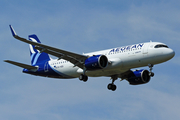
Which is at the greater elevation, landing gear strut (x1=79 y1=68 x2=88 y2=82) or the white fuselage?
the white fuselage

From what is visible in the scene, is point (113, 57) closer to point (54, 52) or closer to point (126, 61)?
point (126, 61)

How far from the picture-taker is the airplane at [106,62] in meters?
45.1

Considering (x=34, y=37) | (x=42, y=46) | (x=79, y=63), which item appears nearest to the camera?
(x=42, y=46)

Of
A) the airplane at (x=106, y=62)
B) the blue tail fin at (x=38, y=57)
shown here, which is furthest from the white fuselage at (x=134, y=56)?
the blue tail fin at (x=38, y=57)

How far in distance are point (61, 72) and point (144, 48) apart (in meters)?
12.7

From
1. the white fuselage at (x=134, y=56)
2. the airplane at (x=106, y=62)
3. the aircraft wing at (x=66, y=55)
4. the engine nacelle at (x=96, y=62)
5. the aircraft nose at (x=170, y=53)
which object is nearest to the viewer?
the aircraft nose at (x=170, y=53)

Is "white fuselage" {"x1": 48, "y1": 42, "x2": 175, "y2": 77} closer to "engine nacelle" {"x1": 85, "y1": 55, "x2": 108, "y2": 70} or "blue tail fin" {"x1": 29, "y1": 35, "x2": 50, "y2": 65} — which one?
"engine nacelle" {"x1": 85, "y1": 55, "x2": 108, "y2": 70}

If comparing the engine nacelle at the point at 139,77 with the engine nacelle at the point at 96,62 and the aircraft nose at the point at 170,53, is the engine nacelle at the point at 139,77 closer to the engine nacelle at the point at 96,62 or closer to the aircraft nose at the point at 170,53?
Result: the engine nacelle at the point at 96,62

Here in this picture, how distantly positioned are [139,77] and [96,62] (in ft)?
31.7

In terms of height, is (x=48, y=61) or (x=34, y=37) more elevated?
(x=34, y=37)

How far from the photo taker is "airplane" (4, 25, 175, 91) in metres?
45.1

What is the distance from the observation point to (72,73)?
50.8 metres

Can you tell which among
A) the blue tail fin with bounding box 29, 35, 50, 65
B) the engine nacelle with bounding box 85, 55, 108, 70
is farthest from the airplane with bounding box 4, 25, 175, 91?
the blue tail fin with bounding box 29, 35, 50, 65

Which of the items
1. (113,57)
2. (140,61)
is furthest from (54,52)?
(140,61)
